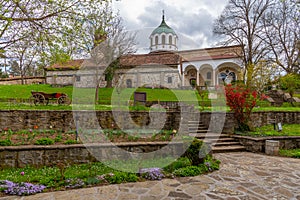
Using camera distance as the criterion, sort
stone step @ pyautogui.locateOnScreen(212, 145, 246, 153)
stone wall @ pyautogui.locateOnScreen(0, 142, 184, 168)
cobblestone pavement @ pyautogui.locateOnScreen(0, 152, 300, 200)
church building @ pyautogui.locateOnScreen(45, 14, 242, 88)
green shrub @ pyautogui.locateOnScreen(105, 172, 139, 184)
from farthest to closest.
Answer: church building @ pyautogui.locateOnScreen(45, 14, 242, 88) < stone step @ pyautogui.locateOnScreen(212, 145, 246, 153) < stone wall @ pyautogui.locateOnScreen(0, 142, 184, 168) < green shrub @ pyautogui.locateOnScreen(105, 172, 139, 184) < cobblestone pavement @ pyautogui.locateOnScreen(0, 152, 300, 200)

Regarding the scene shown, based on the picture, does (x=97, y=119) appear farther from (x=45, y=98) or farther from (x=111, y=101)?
(x=111, y=101)

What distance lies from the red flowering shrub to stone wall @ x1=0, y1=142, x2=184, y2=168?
12.0ft

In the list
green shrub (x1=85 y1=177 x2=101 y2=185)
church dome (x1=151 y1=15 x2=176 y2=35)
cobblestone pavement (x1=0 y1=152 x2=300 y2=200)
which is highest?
church dome (x1=151 y1=15 x2=176 y2=35)

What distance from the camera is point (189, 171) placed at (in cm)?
477

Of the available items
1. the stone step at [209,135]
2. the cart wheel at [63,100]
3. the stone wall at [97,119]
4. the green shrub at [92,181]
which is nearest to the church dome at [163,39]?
the cart wheel at [63,100]

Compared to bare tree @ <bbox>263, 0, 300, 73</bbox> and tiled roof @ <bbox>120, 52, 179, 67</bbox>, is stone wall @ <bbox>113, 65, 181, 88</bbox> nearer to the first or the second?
tiled roof @ <bbox>120, 52, 179, 67</bbox>

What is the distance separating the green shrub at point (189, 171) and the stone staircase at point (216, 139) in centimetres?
199

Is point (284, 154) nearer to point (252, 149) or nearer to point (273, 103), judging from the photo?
point (252, 149)

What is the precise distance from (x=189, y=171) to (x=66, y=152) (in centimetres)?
291

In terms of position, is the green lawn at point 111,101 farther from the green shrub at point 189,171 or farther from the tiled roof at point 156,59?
the tiled roof at point 156,59

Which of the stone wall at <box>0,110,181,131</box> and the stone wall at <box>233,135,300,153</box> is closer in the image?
the stone wall at <box>233,135,300,153</box>

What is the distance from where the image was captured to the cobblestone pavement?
3602 millimetres

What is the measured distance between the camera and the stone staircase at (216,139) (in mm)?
7129

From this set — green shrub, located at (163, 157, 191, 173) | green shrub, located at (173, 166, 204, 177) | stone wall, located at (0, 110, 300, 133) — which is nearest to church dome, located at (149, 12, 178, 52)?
stone wall, located at (0, 110, 300, 133)
